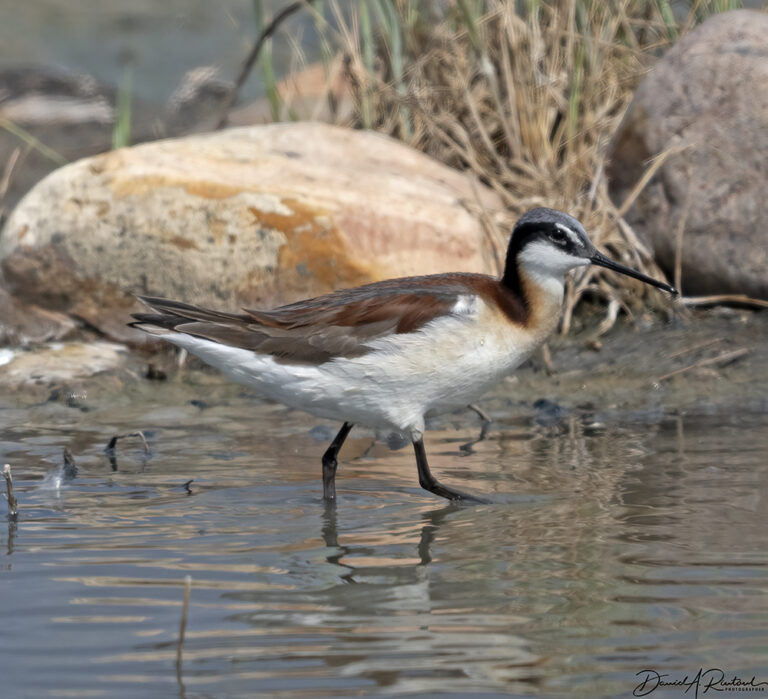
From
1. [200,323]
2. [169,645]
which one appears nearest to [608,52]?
[200,323]

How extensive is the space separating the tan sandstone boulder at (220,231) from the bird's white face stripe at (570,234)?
272cm

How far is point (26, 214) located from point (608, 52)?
463 centimetres

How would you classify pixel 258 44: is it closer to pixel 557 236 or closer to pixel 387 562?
pixel 557 236

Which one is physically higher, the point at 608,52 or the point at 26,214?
the point at 608,52

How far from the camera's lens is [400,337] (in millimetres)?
5578

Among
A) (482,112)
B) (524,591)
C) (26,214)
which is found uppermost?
(482,112)

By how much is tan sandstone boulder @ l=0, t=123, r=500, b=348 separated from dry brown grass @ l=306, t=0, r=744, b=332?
0.81m

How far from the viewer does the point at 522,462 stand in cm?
641

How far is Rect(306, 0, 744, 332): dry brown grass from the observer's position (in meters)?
9.55

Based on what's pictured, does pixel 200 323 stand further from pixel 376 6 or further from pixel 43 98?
pixel 43 98

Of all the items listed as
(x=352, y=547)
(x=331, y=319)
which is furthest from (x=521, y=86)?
(x=352, y=547)

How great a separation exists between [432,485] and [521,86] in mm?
4854

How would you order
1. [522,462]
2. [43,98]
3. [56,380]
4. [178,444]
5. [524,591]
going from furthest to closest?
[43,98] → [56,380] → [178,444] → [522,462] → [524,591]
